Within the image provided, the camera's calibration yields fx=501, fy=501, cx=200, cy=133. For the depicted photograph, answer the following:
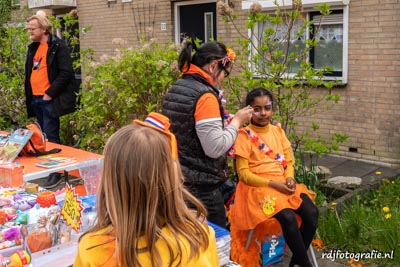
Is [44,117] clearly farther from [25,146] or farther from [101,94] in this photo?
[25,146]

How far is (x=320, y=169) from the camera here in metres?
5.69

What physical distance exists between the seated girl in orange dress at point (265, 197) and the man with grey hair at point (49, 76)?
9.03 ft

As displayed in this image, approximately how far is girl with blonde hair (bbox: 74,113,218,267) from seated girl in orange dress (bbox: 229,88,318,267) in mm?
1922

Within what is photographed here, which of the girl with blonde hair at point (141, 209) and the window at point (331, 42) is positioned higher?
the window at point (331, 42)

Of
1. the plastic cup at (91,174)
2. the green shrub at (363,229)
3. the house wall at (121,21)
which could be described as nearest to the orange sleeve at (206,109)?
the plastic cup at (91,174)

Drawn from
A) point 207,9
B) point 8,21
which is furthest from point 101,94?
point 8,21

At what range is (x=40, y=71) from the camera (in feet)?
19.1

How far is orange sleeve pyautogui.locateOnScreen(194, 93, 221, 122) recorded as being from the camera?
118 inches

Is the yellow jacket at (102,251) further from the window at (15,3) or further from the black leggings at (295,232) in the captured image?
the window at (15,3)

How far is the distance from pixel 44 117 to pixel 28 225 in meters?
3.66

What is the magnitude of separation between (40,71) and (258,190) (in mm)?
3306

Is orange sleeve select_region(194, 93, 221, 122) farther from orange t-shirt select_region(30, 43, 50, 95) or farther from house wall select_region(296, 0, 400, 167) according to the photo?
house wall select_region(296, 0, 400, 167)

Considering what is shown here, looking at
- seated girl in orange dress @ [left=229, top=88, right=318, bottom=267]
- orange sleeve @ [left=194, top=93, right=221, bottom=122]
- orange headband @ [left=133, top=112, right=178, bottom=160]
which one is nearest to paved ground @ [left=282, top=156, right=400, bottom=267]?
seated girl in orange dress @ [left=229, top=88, right=318, bottom=267]

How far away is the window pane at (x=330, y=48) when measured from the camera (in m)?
6.88
